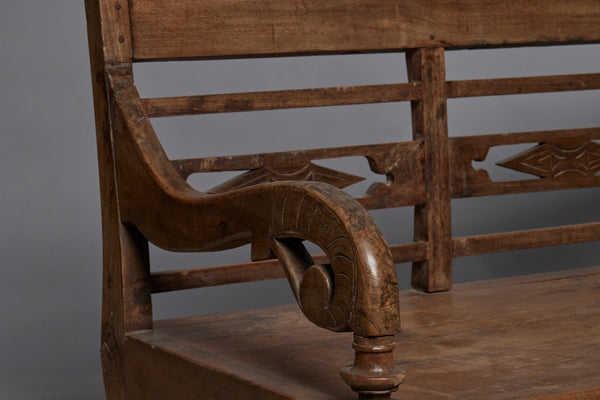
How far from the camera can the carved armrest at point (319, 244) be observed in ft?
4.13

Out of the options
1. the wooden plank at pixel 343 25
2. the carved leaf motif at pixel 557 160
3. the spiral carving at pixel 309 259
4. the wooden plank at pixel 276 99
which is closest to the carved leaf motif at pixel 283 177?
the wooden plank at pixel 276 99

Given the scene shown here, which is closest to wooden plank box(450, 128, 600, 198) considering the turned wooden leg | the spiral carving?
the spiral carving

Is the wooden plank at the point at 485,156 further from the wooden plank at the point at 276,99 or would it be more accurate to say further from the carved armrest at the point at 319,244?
the carved armrest at the point at 319,244

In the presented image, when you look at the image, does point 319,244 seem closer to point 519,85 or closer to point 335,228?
point 335,228

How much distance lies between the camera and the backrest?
199cm

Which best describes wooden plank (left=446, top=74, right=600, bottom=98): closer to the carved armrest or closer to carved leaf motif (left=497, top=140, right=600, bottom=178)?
carved leaf motif (left=497, top=140, right=600, bottom=178)

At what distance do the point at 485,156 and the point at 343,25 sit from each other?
447mm

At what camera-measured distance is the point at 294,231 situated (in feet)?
4.49

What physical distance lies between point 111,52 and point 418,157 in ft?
2.27

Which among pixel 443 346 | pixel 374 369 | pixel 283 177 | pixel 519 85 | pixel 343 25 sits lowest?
pixel 443 346

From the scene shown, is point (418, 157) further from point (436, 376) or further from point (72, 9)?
point (72, 9)

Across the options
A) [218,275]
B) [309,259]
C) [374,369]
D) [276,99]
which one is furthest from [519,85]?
[374,369]

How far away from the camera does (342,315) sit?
4.18 feet

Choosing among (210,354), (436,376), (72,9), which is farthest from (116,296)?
(72,9)
